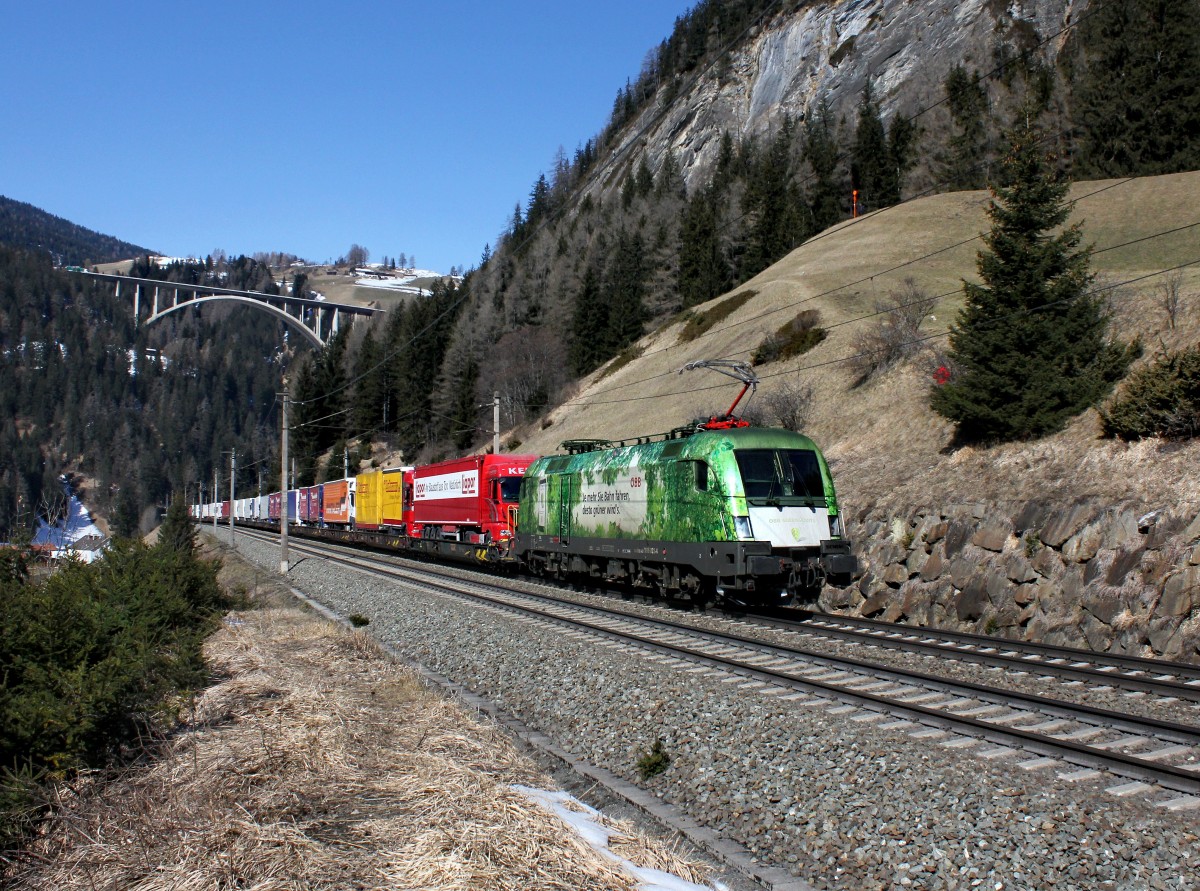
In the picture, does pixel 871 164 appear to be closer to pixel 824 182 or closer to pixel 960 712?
pixel 824 182

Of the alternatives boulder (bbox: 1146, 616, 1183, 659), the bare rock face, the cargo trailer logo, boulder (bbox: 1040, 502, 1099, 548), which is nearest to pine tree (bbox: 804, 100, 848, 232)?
the bare rock face

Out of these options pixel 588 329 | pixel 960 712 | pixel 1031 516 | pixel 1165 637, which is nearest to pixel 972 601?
pixel 1031 516

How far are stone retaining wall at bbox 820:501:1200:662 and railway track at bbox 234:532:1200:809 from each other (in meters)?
4.65

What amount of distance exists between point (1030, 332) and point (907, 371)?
10.5 metres

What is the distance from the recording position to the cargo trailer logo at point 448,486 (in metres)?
30.9

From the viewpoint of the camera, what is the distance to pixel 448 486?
33531 millimetres

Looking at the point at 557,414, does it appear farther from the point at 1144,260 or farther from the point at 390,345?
the point at 390,345

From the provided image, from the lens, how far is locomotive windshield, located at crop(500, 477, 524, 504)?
2892 cm

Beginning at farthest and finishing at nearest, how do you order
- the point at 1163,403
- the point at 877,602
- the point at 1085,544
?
the point at 877,602 < the point at 1163,403 < the point at 1085,544

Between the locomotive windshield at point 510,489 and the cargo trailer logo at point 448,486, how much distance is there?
1474mm

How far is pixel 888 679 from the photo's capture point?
10.4 metres

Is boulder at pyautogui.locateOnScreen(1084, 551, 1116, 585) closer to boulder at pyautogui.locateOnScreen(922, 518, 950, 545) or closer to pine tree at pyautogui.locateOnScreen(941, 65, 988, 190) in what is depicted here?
boulder at pyautogui.locateOnScreen(922, 518, 950, 545)

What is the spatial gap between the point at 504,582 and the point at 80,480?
188128mm

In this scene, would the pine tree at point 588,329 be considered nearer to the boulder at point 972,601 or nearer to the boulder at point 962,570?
the boulder at point 962,570
